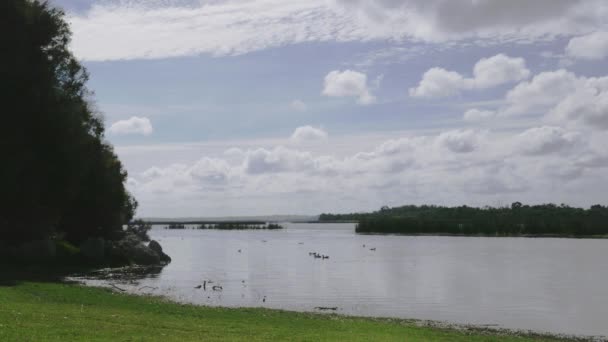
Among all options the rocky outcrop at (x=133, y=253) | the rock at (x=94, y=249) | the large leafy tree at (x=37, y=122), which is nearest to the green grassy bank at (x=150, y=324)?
the large leafy tree at (x=37, y=122)

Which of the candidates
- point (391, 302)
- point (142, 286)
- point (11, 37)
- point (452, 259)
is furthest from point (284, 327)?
point (452, 259)

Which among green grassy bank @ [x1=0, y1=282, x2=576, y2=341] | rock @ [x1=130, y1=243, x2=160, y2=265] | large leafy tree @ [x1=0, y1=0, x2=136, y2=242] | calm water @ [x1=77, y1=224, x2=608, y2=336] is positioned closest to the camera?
green grassy bank @ [x1=0, y1=282, x2=576, y2=341]

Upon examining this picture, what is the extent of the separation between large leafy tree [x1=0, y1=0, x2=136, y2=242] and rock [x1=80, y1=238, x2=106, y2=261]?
441cm

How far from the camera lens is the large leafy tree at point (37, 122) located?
43000mm

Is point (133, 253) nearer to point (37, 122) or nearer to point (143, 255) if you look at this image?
point (143, 255)

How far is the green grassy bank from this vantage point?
17.7m

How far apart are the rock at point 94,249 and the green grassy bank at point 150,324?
24.7m

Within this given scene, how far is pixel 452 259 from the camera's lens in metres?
86.3

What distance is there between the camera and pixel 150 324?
20719 millimetres

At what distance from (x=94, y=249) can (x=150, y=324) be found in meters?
40.0

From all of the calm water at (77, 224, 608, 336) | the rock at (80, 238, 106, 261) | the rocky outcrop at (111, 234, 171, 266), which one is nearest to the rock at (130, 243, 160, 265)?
→ the rocky outcrop at (111, 234, 171, 266)

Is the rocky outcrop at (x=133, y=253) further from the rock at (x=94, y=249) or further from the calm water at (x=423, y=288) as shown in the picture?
the calm water at (x=423, y=288)

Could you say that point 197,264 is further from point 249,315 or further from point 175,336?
point 175,336

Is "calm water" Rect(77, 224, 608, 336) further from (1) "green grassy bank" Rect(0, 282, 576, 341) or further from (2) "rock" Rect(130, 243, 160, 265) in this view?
(1) "green grassy bank" Rect(0, 282, 576, 341)
